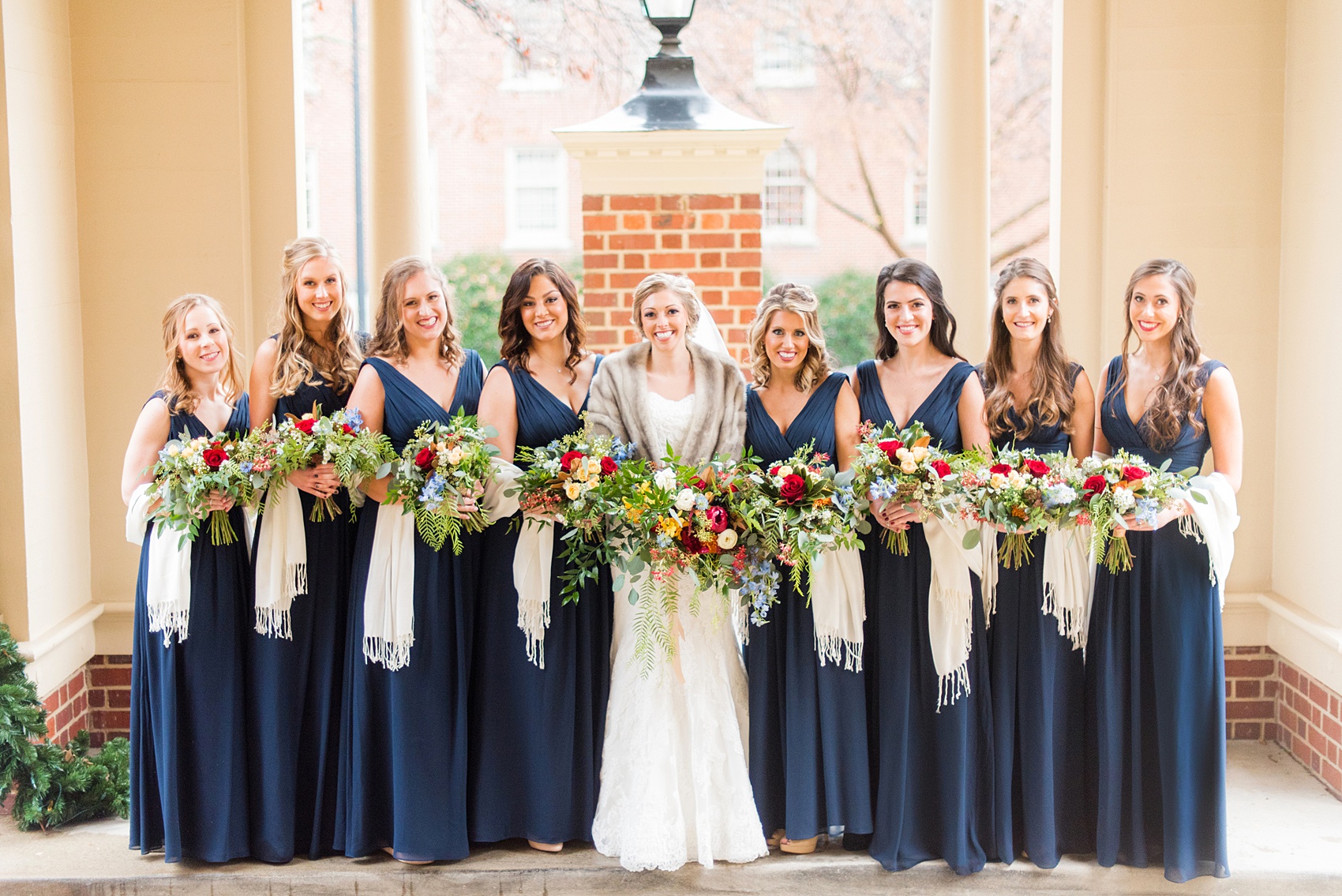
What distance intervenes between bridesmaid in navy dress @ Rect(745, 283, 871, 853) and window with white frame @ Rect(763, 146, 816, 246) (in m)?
13.4

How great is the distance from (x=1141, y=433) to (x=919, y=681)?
1135 mm

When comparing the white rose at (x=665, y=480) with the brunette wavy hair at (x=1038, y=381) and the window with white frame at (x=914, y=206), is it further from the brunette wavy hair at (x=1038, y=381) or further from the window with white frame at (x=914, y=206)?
the window with white frame at (x=914, y=206)

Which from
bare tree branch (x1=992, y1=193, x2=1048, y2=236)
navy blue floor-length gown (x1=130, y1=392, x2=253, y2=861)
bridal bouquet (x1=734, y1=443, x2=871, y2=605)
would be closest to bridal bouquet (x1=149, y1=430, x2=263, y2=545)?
navy blue floor-length gown (x1=130, y1=392, x2=253, y2=861)

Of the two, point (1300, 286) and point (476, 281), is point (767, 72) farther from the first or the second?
point (1300, 286)

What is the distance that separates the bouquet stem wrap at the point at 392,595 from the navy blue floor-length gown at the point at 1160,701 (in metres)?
2.29

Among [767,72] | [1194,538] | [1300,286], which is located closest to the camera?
[1194,538]

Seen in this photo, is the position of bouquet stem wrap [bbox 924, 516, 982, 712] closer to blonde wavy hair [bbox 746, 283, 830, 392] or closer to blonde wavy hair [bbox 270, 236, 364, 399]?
blonde wavy hair [bbox 746, 283, 830, 392]

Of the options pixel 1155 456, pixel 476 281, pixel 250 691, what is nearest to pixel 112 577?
pixel 250 691

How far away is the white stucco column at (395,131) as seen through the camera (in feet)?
16.8

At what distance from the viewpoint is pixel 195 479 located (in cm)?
368

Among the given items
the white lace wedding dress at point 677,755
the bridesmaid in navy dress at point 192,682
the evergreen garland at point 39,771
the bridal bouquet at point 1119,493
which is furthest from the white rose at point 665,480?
the evergreen garland at point 39,771

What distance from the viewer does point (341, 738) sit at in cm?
392

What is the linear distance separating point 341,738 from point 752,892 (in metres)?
1.47

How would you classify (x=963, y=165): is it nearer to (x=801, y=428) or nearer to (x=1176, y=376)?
(x=1176, y=376)
